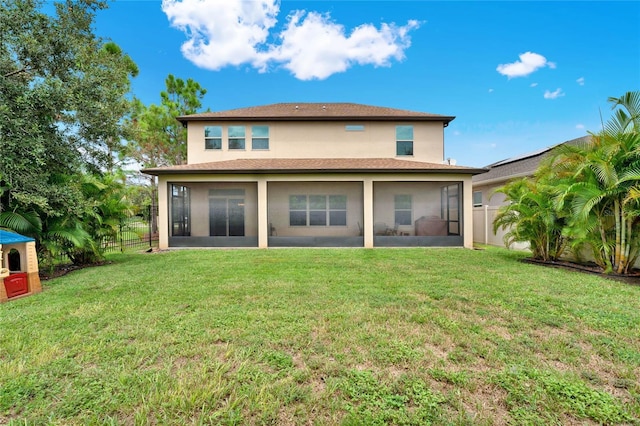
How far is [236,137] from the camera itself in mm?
13000

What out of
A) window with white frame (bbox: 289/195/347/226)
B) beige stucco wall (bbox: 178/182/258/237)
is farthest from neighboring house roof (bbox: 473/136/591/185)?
beige stucco wall (bbox: 178/182/258/237)

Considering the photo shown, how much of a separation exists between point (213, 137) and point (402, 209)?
30.8 ft

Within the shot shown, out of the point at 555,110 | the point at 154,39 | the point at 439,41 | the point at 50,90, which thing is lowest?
the point at 50,90

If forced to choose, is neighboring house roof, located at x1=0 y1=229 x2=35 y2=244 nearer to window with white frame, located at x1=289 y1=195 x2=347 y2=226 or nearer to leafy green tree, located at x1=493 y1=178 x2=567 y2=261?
window with white frame, located at x1=289 y1=195 x2=347 y2=226

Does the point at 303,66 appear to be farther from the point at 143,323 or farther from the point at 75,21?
the point at 143,323

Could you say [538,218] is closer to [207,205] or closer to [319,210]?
[319,210]

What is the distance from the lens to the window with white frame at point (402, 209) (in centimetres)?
1165

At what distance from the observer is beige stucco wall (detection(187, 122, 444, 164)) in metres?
12.9

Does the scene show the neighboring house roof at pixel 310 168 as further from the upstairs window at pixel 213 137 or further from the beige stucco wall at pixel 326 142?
the upstairs window at pixel 213 137

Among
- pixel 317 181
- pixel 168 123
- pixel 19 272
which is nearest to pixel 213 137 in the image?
pixel 317 181

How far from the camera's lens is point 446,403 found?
2.11 metres

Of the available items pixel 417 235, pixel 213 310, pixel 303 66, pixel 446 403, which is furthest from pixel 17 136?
pixel 303 66

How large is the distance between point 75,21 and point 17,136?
3556 millimetres

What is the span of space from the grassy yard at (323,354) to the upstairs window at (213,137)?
8920 mm
